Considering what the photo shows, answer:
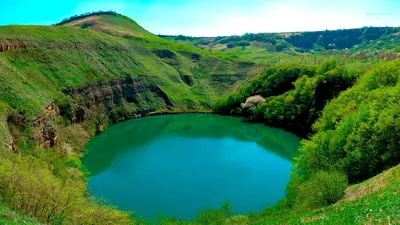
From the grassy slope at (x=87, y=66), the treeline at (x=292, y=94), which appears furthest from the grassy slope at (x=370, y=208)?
the treeline at (x=292, y=94)

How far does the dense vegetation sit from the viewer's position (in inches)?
910

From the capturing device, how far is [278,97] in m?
93.7

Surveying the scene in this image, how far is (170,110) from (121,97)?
56.4ft

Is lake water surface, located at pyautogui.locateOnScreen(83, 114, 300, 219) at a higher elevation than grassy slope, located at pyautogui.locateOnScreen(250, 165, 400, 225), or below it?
below

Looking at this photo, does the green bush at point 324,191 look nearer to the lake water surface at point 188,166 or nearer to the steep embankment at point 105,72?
the lake water surface at point 188,166

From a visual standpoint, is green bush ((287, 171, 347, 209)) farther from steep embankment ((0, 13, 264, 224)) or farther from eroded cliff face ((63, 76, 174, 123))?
eroded cliff face ((63, 76, 174, 123))

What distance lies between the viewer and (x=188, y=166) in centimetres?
5700

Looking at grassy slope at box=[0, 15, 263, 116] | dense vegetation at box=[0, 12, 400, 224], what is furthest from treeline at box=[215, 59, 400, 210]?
grassy slope at box=[0, 15, 263, 116]

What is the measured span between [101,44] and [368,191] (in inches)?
3984

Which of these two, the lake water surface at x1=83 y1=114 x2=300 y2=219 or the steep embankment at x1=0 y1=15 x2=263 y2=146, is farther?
the steep embankment at x1=0 y1=15 x2=263 y2=146

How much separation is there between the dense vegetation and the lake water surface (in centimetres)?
411

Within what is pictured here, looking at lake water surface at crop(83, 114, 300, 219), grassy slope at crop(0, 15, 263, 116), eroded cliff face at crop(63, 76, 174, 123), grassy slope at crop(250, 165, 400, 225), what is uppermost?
grassy slope at crop(0, 15, 263, 116)

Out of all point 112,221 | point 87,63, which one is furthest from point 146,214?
point 87,63

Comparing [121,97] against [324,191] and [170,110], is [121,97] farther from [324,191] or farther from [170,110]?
[324,191]
